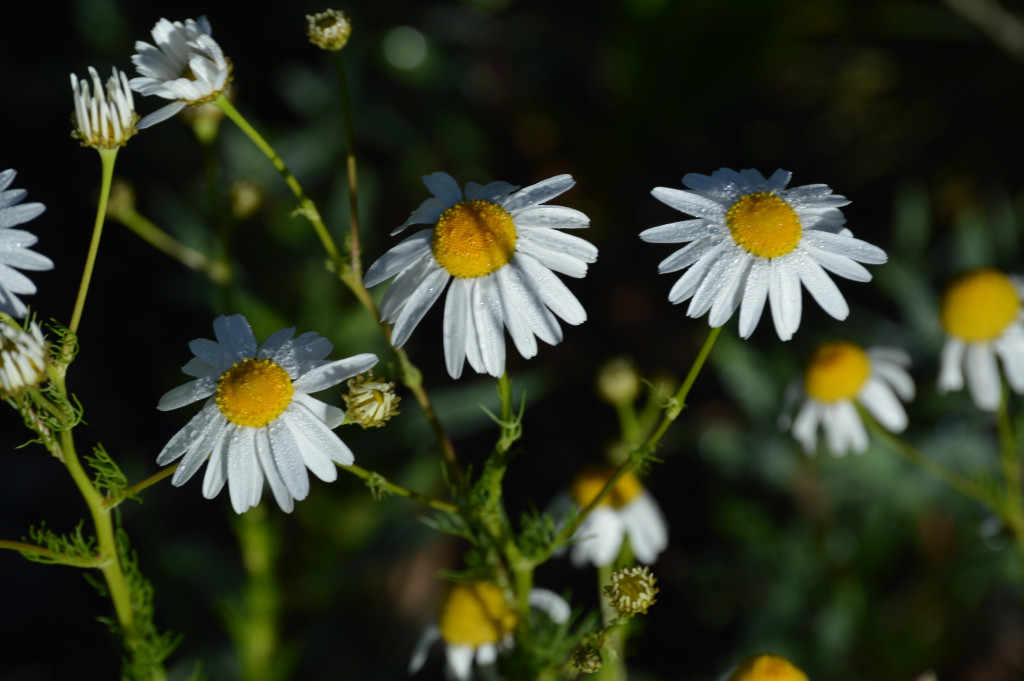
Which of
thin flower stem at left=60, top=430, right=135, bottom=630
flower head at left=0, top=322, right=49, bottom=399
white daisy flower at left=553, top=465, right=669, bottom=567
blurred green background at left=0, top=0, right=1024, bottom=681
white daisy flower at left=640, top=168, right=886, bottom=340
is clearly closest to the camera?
flower head at left=0, top=322, right=49, bottom=399


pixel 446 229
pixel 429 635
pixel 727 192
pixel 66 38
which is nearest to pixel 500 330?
pixel 446 229

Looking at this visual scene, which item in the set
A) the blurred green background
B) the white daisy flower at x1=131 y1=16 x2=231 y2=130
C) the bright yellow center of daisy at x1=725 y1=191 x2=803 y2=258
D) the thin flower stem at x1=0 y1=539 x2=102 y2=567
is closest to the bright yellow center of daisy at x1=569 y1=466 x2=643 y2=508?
the blurred green background

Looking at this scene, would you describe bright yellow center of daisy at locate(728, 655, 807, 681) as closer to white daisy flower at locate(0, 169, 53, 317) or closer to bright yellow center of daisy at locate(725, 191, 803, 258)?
bright yellow center of daisy at locate(725, 191, 803, 258)

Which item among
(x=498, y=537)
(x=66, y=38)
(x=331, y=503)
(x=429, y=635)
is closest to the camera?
(x=498, y=537)

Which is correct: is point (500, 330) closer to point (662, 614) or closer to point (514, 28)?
point (662, 614)

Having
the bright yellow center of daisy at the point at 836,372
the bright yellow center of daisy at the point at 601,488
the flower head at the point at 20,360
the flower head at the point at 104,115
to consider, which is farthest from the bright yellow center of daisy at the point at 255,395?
the bright yellow center of daisy at the point at 836,372

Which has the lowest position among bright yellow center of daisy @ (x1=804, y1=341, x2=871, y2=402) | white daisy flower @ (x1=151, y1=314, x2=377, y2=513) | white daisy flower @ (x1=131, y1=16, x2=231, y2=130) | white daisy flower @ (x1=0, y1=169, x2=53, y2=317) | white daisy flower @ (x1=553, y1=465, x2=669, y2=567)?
white daisy flower @ (x1=553, y1=465, x2=669, y2=567)
